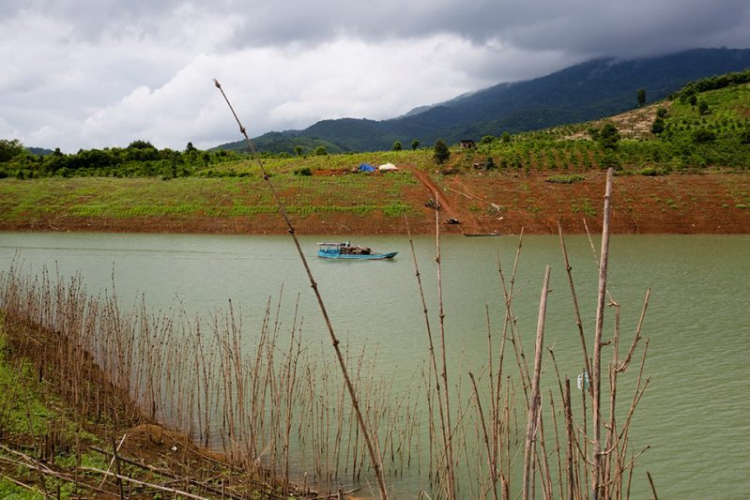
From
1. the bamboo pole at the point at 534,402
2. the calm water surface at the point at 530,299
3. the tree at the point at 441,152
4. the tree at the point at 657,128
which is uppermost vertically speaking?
the tree at the point at 657,128

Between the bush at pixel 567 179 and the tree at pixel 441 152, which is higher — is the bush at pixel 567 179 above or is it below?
below

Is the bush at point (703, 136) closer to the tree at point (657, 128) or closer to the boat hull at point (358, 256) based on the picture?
the tree at point (657, 128)

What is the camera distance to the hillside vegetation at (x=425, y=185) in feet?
145

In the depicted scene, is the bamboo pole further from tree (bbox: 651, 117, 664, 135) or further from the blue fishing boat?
tree (bbox: 651, 117, 664, 135)

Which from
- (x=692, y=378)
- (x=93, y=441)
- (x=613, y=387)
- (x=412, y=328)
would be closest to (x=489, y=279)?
(x=412, y=328)

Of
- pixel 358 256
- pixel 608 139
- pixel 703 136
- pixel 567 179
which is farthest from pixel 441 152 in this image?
pixel 358 256

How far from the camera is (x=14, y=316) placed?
11.6m

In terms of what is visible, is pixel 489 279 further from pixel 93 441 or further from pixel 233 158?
pixel 233 158

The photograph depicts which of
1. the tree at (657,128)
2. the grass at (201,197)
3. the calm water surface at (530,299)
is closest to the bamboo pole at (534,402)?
the calm water surface at (530,299)

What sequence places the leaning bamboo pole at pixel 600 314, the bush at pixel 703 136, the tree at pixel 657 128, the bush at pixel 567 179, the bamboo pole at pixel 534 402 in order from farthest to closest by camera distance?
the tree at pixel 657 128 < the bush at pixel 703 136 < the bush at pixel 567 179 < the bamboo pole at pixel 534 402 < the leaning bamboo pole at pixel 600 314

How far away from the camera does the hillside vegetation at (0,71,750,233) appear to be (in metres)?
44.1

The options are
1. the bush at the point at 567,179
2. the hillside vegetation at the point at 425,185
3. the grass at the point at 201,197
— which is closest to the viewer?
the hillside vegetation at the point at 425,185

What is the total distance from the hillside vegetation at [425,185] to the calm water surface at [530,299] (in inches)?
250

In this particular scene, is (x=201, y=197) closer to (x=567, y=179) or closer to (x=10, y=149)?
(x=567, y=179)
